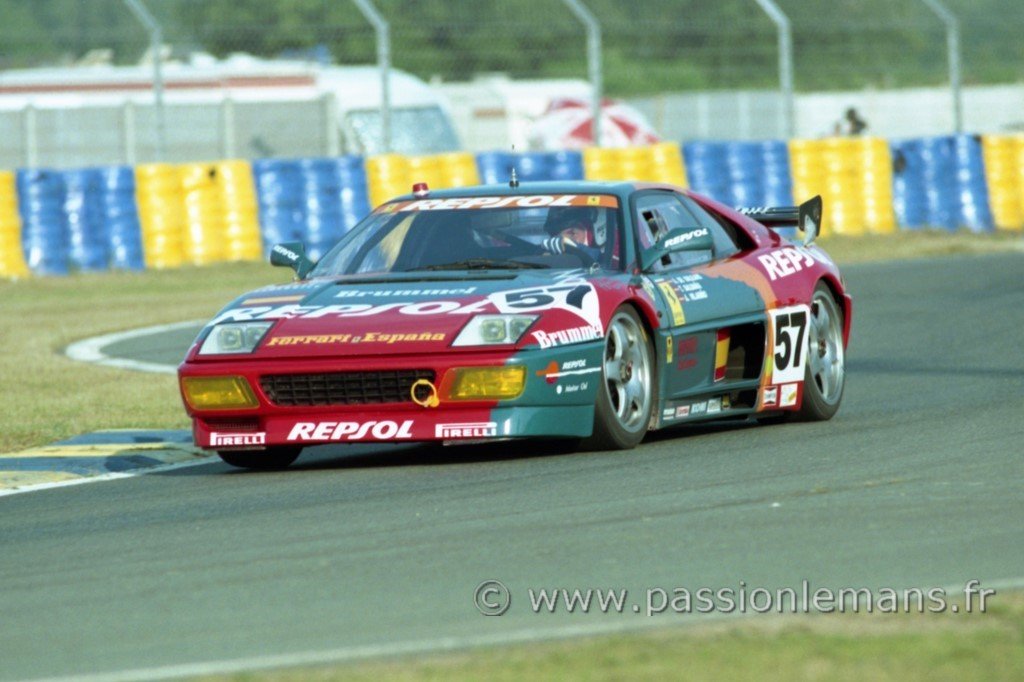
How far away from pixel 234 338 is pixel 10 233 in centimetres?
1292

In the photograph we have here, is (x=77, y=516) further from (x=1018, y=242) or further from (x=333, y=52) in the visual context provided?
(x=333, y=52)

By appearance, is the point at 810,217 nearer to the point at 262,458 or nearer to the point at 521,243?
the point at 521,243

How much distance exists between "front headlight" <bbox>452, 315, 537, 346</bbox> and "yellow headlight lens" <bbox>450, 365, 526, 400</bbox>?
117 millimetres

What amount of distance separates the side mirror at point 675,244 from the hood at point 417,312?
375mm

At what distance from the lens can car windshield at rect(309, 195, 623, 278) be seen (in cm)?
885

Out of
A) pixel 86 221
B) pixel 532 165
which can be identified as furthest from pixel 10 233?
pixel 532 165

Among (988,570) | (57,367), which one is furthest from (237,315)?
(57,367)

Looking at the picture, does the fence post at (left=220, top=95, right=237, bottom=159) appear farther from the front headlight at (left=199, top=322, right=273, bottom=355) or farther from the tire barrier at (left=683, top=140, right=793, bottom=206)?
the front headlight at (left=199, top=322, right=273, bottom=355)

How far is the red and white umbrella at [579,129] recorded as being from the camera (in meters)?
33.1

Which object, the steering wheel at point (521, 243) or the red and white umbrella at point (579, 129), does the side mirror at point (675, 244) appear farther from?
the red and white umbrella at point (579, 129)

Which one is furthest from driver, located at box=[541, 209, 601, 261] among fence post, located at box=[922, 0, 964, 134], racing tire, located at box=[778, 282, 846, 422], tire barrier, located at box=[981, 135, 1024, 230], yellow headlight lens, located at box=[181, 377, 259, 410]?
fence post, located at box=[922, 0, 964, 134]

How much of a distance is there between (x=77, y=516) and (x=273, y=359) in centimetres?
119

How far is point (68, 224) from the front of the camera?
822 inches

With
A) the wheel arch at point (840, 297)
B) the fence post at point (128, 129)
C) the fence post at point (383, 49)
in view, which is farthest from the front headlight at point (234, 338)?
the fence post at point (128, 129)
